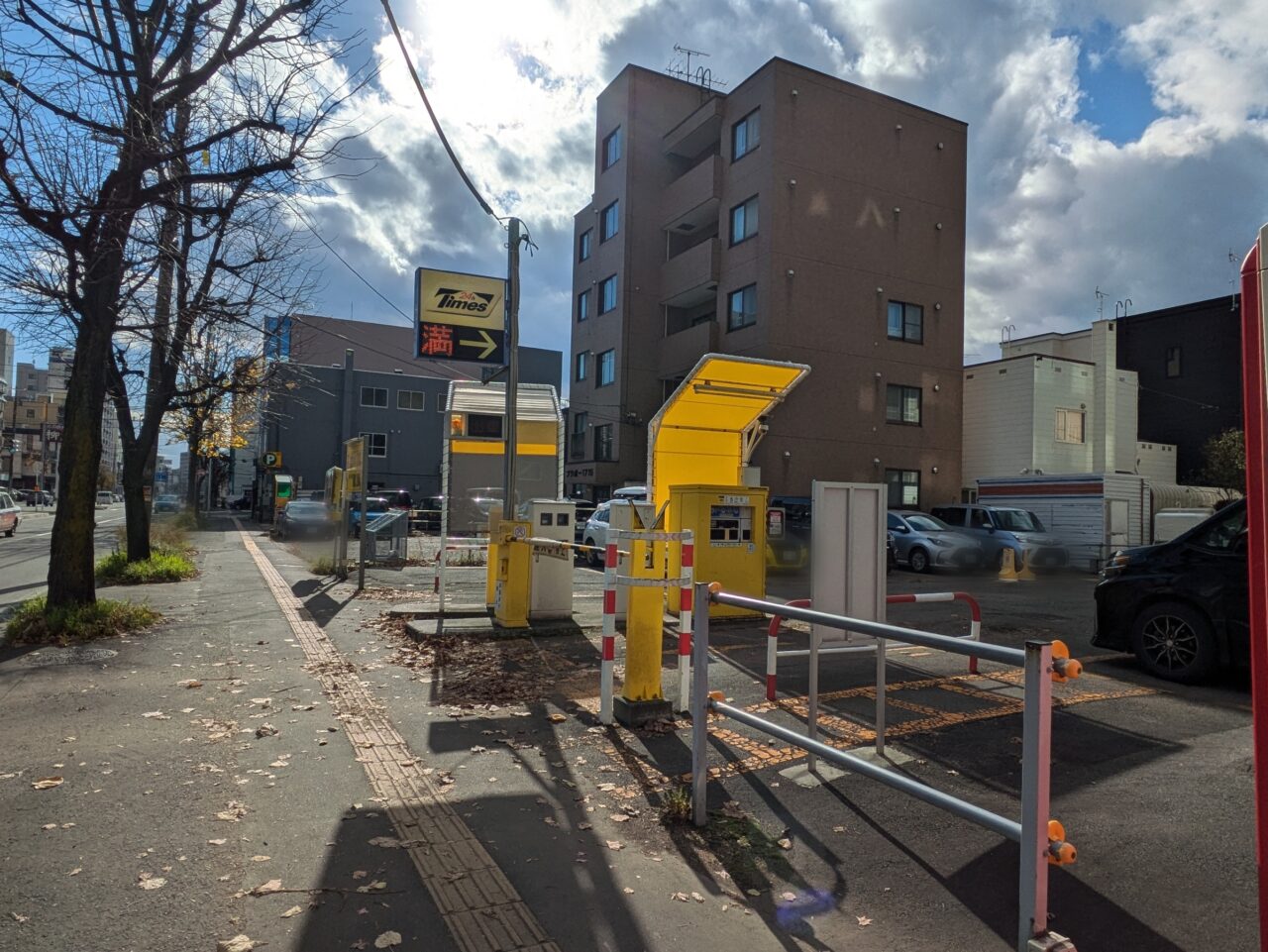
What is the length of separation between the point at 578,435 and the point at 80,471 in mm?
27579

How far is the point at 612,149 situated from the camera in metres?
34.7

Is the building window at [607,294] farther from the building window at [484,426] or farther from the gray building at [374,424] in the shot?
the gray building at [374,424]

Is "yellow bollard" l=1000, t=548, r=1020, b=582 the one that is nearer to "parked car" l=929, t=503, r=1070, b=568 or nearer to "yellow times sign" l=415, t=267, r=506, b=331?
"parked car" l=929, t=503, r=1070, b=568

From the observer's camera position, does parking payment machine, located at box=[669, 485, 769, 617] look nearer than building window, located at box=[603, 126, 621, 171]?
Yes

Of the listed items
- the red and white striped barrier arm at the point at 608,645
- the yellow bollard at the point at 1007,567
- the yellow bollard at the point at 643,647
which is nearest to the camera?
the yellow bollard at the point at 643,647

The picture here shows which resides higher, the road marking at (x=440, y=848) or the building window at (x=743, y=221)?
the building window at (x=743, y=221)

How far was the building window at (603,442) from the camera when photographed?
33.8 metres

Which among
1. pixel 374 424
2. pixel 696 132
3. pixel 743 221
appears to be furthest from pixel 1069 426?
pixel 374 424

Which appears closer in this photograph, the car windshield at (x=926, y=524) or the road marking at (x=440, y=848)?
the road marking at (x=440, y=848)

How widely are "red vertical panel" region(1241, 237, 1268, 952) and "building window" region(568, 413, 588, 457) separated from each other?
33943 mm

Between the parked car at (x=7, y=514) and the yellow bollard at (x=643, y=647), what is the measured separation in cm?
3240

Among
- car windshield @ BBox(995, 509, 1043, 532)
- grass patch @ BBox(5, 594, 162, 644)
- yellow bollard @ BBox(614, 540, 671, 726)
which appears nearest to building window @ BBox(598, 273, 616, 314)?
car windshield @ BBox(995, 509, 1043, 532)

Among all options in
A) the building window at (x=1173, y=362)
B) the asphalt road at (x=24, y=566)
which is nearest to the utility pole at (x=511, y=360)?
the asphalt road at (x=24, y=566)

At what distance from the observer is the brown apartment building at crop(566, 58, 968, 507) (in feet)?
88.9
